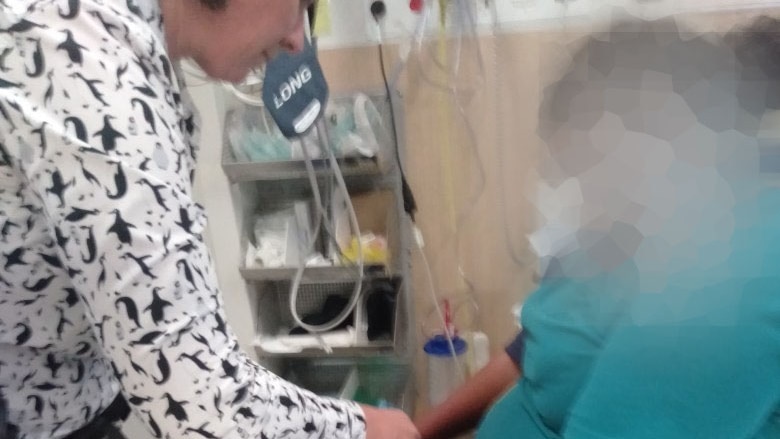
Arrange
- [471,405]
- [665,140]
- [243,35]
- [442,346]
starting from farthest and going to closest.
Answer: [442,346] → [471,405] → [243,35] → [665,140]

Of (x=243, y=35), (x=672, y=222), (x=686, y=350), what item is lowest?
(x=686, y=350)

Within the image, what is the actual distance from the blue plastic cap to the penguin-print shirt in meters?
1.10

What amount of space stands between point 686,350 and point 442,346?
1216 millimetres

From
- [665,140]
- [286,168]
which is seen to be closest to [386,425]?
[665,140]

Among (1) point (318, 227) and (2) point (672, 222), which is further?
(1) point (318, 227)

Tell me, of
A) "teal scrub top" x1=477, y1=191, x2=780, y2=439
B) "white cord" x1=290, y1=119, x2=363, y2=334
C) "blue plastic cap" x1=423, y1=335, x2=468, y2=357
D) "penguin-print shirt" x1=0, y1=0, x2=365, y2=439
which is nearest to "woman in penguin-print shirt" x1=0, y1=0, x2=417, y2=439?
"penguin-print shirt" x1=0, y1=0, x2=365, y2=439

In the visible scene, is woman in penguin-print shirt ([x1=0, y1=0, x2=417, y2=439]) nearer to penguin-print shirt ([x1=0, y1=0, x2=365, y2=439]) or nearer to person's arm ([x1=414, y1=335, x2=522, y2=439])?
penguin-print shirt ([x1=0, y1=0, x2=365, y2=439])

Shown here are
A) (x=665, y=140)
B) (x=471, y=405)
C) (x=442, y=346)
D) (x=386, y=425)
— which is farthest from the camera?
(x=442, y=346)

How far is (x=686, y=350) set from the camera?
0.60 meters

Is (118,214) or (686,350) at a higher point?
(118,214)

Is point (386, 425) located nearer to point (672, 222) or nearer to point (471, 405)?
point (471, 405)

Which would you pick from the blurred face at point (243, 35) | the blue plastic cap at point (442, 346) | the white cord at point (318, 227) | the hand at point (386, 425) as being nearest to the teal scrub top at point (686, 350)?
the hand at point (386, 425)

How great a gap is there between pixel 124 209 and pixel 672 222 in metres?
0.43

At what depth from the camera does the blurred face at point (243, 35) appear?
71 cm
